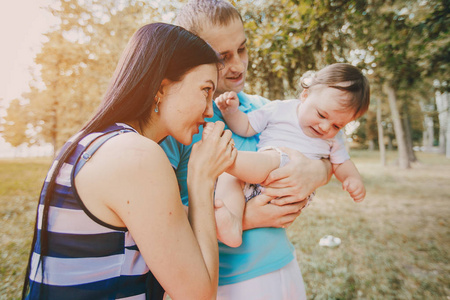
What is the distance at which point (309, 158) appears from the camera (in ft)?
6.46

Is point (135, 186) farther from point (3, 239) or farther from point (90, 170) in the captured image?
point (3, 239)

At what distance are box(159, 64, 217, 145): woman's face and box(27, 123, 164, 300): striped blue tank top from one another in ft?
1.01

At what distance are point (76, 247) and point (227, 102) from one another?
1.19 m

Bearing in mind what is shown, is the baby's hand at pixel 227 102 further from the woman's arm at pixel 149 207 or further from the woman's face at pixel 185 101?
the woman's arm at pixel 149 207

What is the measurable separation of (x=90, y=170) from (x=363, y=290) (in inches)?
161


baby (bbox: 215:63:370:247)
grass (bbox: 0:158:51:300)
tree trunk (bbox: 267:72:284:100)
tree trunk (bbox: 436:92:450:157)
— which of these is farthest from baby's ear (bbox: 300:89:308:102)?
tree trunk (bbox: 436:92:450:157)

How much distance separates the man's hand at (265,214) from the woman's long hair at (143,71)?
0.83 metres

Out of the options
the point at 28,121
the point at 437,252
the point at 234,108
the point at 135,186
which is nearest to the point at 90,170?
the point at 135,186

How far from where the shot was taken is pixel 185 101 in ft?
4.21

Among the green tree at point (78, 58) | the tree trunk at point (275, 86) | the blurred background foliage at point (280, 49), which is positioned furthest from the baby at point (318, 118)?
the green tree at point (78, 58)

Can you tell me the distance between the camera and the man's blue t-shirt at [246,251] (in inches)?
59.4

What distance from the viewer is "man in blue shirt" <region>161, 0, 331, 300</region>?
1.52 m

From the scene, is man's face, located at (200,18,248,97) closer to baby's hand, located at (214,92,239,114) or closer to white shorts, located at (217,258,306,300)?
baby's hand, located at (214,92,239,114)

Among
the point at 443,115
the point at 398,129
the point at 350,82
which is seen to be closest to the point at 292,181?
the point at 350,82
